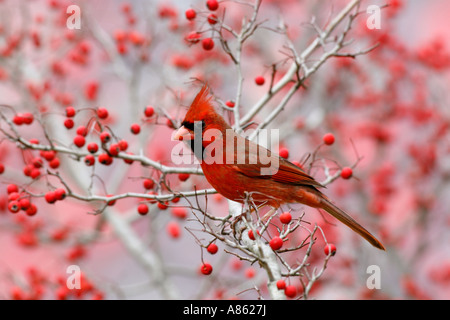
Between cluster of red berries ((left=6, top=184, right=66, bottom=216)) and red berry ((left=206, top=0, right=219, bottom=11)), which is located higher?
red berry ((left=206, top=0, right=219, bottom=11))

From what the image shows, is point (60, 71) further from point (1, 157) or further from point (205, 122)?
point (205, 122)

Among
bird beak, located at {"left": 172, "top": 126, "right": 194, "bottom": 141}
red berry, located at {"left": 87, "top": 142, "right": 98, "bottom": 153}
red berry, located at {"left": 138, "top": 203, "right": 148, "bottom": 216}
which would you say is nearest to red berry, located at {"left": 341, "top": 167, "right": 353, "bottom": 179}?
bird beak, located at {"left": 172, "top": 126, "right": 194, "bottom": 141}

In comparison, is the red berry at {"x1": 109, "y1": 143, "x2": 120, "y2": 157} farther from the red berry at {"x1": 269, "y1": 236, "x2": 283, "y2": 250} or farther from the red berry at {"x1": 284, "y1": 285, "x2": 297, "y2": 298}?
the red berry at {"x1": 284, "y1": 285, "x2": 297, "y2": 298}

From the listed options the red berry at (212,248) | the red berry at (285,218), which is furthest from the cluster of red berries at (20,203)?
the red berry at (285,218)

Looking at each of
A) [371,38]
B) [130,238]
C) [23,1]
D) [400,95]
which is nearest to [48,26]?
[23,1]

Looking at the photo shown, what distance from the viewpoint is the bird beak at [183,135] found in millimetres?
2733

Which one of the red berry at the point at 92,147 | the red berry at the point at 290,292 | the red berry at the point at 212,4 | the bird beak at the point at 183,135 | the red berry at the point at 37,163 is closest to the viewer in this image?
the red berry at the point at 290,292

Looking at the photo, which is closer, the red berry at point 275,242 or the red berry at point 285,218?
the red berry at point 275,242

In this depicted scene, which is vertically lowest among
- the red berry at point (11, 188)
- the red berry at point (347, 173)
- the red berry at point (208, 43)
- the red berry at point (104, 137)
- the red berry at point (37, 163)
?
the red berry at point (11, 188)

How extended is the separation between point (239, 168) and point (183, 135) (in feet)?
1.16

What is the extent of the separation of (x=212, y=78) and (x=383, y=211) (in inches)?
91.7

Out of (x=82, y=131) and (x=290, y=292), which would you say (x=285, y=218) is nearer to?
(x=290, y=292)

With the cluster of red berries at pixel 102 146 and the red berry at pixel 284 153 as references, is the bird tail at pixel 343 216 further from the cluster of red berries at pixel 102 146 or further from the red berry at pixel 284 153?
the cluster of red berries at pixel 102 146

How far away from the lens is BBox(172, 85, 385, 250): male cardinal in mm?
2783
